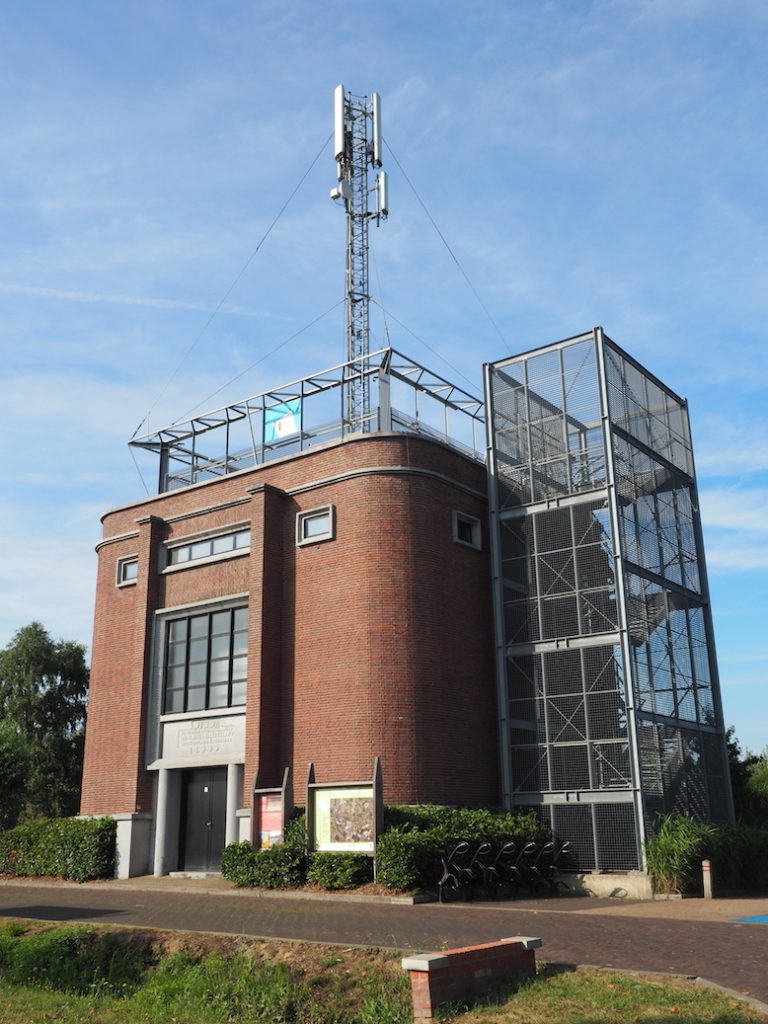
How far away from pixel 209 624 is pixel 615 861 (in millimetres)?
12555

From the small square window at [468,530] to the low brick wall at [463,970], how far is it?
52.9ft

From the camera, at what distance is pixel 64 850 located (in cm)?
2616

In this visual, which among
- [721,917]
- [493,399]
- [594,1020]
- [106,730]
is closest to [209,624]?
[106,730]

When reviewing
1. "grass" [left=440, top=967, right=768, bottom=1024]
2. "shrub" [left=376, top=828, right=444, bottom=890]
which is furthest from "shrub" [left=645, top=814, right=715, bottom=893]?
"grass" [left=440, top=967, right=768, bottom=1024]

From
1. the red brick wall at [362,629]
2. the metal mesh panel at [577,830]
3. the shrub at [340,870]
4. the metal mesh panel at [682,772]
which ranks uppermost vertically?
the red brick wall at [362,629]

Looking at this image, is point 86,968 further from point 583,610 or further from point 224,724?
point 583,610

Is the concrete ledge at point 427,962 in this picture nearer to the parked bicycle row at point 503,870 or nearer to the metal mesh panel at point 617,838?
the parked bicycle row at point 503,870

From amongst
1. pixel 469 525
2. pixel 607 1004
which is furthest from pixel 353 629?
pixel 607 1004

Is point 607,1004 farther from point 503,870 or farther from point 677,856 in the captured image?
point 677,856

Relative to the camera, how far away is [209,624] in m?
27.7

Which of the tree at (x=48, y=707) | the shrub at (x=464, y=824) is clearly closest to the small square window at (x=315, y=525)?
the shrub at (x=464, y=824)

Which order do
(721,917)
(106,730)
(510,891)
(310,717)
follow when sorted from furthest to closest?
1. (106,730)
2. (310,717)
3. (510,891)
4. (721,917)

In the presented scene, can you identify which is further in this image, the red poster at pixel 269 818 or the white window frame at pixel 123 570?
the white window frame at pixel 123 570

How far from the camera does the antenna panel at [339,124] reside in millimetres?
35438
